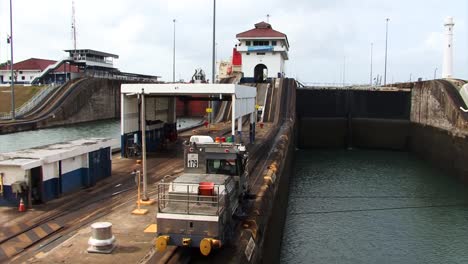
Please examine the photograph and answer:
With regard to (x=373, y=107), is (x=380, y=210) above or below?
below

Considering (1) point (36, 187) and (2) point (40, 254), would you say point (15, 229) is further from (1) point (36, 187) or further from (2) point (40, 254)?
(1) point (36, 187)

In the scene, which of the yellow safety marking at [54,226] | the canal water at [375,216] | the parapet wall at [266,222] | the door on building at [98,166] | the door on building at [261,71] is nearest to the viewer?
the parapet wall at [266,222]

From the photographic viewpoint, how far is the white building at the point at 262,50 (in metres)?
65.4

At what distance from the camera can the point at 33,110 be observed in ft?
212

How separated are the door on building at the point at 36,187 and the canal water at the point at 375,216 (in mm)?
10635

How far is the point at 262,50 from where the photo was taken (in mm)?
65812

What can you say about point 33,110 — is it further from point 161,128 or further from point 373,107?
point 373,107

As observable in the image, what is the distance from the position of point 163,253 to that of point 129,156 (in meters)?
16.7

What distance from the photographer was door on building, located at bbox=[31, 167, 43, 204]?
640 inches

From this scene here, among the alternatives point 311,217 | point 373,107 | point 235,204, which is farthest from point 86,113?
point 235,204

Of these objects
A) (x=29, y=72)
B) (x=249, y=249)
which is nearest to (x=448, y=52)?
(x=249, y=249)

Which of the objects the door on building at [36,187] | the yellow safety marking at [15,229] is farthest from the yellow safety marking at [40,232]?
the door on building at [36,187]

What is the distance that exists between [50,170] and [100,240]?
252 inches

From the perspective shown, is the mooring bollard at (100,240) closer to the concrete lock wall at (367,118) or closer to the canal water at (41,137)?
the canal water at (41,137)
